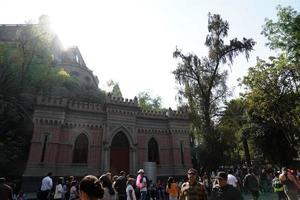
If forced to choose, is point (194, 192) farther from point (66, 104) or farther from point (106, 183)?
point (66, 104)

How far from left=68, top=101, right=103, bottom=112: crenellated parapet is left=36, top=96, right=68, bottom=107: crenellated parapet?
668 mm

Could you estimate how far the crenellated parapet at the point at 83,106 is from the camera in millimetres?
20425

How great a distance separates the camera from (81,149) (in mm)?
19953

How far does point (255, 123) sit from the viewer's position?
97.5 ft

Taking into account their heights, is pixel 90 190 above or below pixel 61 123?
below

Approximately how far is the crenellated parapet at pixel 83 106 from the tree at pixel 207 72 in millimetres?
8196

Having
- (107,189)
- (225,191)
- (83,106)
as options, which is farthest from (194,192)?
(83,106)

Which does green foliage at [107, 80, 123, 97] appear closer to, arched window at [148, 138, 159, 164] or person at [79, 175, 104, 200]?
arched window at [148, 138, 159, 164]

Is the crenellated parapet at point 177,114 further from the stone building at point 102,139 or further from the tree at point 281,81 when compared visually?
the tree at point 281,81

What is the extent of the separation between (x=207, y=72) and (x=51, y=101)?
14.3 meters

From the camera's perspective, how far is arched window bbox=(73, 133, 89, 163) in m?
19.6

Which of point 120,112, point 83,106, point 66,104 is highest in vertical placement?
point 83,106

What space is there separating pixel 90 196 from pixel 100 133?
18.2 meters

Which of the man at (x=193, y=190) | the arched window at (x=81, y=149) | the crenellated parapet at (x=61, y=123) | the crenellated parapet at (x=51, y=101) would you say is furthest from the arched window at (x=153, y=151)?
the man at (x=193, y=190)
